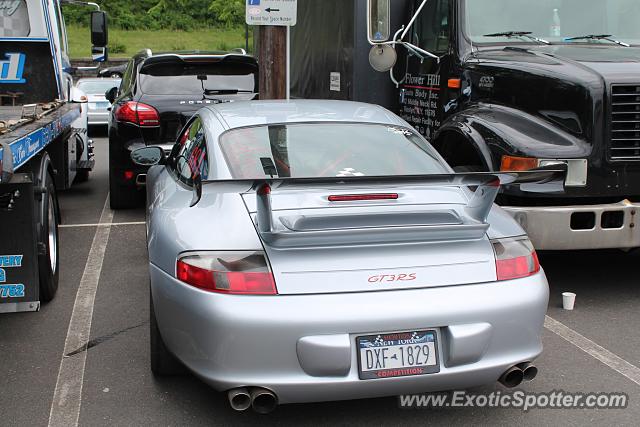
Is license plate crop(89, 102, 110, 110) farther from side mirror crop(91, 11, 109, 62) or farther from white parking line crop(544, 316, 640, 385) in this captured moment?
white parking line crop(544, 316, 640, 385)

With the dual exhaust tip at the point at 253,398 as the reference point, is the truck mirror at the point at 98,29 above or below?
above

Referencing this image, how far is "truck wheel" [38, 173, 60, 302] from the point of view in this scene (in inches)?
218

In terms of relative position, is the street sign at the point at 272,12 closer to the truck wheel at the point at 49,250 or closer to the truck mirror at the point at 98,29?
the truck mirror at the point at 98,29

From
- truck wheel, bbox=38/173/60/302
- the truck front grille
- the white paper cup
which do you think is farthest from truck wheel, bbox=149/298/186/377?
the truck front grille

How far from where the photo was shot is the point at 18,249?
4934 mm

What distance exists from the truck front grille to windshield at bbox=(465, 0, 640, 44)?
1.20 meters

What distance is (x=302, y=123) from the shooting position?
4637 millimetres

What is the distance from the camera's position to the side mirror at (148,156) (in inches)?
226

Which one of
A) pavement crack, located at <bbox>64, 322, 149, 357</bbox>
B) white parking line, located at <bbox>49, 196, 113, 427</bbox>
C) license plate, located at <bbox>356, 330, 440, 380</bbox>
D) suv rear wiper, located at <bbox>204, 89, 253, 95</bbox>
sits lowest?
pavement crack, located at <bbox>64, 322, 149, 357</bbox>

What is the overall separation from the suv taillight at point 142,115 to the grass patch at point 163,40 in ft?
142

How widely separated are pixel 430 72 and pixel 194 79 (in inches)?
110

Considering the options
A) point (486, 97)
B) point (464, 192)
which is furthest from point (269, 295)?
point (486, 97)

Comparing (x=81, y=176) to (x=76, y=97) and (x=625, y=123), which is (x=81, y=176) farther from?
(x=625, y=123)

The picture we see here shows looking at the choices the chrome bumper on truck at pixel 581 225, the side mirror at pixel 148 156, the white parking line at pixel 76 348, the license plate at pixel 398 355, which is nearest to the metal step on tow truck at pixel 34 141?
the white parking line at pixel 76 348
